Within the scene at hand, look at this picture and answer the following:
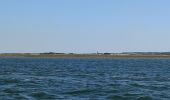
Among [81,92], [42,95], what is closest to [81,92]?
[81,92]

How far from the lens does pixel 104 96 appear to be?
1433 inches

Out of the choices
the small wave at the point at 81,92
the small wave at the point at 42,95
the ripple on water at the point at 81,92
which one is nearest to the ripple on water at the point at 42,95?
the small wave at the point at 42,95

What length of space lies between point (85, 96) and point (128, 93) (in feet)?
13.2

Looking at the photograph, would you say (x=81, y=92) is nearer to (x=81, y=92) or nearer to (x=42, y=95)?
(x=81, y=92)

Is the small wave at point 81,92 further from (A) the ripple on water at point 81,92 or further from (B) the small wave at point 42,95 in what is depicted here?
(B) the small wave at point 42,95

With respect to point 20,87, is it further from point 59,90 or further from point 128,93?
point 128,93

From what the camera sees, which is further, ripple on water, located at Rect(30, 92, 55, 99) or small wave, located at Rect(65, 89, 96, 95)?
small wave, located at Rect(65, 89, 96, 95)

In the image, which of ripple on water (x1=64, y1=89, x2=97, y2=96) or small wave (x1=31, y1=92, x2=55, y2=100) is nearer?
small wave (x1=31, y1=92, x2=55, y2=100)

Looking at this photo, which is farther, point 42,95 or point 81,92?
point 81,92

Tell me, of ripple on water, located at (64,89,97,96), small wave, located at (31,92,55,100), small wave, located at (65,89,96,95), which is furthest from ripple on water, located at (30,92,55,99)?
small wave, located at (65,89,96,95)

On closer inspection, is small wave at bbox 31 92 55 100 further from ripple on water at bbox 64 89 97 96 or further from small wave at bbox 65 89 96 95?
small wave at bbox 65 89 96 95

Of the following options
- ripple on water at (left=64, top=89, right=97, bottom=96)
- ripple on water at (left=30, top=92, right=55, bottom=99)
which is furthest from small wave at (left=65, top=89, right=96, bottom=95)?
ripple on water at (left=30, top=92, right=55, bottom=99)

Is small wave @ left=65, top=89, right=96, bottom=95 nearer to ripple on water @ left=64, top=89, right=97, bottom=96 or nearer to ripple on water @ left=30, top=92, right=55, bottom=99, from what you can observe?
ripple on water @ left=64, top=89, right=97, bottom=96

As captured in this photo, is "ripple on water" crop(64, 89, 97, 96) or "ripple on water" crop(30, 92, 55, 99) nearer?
"ripple on water" crop(30, 92, 55, 99)
